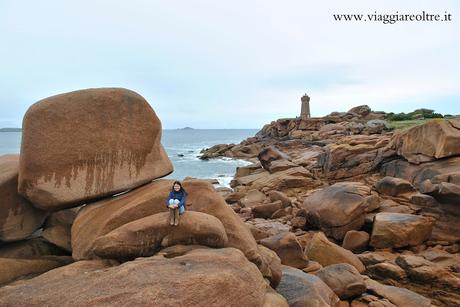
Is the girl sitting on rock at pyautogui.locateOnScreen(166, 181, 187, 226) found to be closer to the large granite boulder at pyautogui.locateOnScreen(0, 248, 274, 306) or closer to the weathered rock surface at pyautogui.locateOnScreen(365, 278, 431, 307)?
the large granite boulder at pyautogui.locateOnScreen(0, 248, 274, 306)

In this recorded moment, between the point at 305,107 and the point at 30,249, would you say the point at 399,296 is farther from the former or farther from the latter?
the point at 305,107

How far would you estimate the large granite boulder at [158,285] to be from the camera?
16.0 ft

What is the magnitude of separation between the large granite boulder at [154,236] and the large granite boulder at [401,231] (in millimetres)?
8226

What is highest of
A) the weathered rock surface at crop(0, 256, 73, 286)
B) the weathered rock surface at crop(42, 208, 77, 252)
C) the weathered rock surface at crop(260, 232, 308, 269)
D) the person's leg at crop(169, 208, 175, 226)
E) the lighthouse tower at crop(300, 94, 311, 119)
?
the lighthouse tower at crop(300, 94, 311, 119)

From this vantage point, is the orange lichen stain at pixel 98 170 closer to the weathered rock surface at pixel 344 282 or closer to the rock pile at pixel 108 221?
the rock pile at pixel 108 221

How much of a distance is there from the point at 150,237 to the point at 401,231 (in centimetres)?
978

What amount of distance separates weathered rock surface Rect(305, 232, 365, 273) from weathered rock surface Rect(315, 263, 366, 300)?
6.05ft

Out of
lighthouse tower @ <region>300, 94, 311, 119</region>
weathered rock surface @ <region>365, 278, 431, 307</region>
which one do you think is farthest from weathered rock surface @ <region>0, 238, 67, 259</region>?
lighthouse tower @ <region>300, 94, 311, 119</region>

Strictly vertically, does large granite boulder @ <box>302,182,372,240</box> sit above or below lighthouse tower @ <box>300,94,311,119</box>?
below

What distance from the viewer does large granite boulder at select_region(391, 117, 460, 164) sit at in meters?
16.3

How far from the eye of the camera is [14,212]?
326 inches

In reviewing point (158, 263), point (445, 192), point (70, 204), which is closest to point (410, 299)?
point (445, 192)

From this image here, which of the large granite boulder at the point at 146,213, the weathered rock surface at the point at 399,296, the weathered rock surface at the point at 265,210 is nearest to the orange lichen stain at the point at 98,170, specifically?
the large granite boulder at the point at 146,213

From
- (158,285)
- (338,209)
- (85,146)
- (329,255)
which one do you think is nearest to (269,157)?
(338,209)
